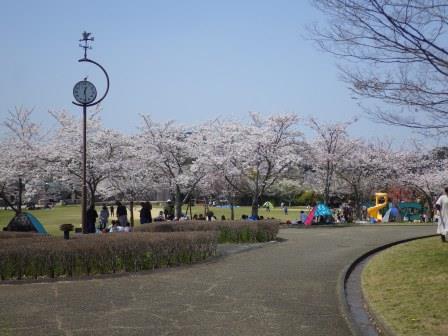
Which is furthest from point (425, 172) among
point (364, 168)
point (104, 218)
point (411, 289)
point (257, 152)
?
point (411, 289)

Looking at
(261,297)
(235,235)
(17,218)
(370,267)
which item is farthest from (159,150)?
(261,297)

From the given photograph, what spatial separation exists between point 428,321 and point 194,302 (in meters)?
2.94

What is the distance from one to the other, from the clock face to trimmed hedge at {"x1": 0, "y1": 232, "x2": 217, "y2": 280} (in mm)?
6471

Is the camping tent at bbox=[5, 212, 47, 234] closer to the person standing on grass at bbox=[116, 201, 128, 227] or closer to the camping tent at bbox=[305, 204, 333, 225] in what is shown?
the person standing on grass at bbox=[116, 201, 128, 227]

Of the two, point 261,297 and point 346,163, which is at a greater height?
point 346,163

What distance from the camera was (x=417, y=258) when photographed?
10.3 meters

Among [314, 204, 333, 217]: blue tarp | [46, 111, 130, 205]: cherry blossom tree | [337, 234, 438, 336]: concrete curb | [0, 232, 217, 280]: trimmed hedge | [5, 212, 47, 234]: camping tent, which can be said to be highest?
[46, 111, 130, 205]: cherry blossom tree

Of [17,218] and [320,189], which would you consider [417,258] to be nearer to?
[17,218]

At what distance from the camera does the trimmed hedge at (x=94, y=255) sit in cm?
884

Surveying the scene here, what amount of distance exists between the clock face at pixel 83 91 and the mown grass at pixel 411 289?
9.56 m

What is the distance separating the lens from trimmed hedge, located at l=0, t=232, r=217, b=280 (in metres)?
8.84

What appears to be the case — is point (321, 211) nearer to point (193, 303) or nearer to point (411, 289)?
point (411, 289)

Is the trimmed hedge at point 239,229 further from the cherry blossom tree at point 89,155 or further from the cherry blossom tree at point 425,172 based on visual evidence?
the cherry blossom tree at point 425,172

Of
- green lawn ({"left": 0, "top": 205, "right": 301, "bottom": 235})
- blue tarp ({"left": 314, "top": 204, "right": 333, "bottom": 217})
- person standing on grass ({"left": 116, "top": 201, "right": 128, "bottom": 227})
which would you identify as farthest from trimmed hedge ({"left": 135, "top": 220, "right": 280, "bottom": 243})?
green lawn ({"left": 0, "top": 205, "right": 301, "bottom": 235})
